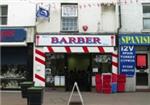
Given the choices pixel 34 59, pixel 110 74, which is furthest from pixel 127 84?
pixel 34 59

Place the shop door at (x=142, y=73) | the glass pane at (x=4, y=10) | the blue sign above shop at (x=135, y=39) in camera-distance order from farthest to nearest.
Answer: the glass pane at (x=4, y=10), the shop door at (x=142, y=73), the blue sign above shop at (x=135, y=39)

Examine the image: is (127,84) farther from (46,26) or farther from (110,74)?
(46,26)

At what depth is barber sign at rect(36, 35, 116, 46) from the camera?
27.3 m

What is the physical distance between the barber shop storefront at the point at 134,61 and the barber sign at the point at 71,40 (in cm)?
105

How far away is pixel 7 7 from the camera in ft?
92.3

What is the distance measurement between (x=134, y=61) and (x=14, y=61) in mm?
7067

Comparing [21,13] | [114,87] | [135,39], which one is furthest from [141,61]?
[21,13]

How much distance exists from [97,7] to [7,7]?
5302mm

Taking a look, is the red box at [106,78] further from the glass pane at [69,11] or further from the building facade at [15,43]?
the building facade at [15,43]

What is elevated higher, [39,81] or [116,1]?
[116,1]

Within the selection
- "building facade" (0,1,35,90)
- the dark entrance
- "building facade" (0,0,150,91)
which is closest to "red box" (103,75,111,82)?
"building facade" (0,0,150,91)

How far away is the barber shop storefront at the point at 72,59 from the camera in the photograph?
1077 inches

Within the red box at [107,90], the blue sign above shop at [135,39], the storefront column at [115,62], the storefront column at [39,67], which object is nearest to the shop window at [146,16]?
the blue sign above shop at [135,39]

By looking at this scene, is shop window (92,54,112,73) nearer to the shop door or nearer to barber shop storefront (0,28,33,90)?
the shop door
